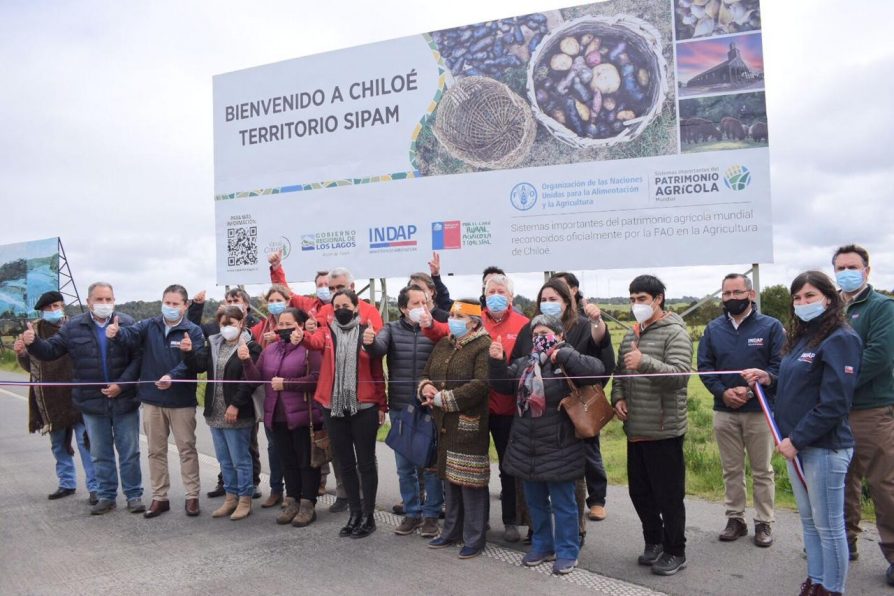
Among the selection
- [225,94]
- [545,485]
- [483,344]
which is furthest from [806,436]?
[225,94]

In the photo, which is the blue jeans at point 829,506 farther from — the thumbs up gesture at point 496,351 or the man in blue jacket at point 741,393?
the thumbs up gesture at point 496,351

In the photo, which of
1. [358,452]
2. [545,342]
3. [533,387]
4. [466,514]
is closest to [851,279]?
[545,342]

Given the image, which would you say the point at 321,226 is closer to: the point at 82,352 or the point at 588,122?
the point at 588,122

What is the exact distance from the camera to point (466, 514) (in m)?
4.80

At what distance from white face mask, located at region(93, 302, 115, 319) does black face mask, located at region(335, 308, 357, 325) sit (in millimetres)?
2270

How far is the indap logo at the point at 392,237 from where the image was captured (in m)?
10.4

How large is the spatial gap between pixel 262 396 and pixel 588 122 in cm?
569

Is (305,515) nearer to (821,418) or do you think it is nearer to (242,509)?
(242,509)

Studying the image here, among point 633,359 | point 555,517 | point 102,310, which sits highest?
point 102,310

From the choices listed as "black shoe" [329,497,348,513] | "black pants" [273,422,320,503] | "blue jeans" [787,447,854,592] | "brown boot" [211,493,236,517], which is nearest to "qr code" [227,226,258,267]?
"brown boot" [211,493,236,517]

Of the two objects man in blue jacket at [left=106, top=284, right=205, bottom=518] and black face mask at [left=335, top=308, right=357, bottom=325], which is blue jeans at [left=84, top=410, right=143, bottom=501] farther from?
black face mask at [left=335, top=308, right=357, bottom=325]

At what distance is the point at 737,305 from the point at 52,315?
19.6 ft

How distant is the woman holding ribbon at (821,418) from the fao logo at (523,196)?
5.94 m

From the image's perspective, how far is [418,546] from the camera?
493cm
